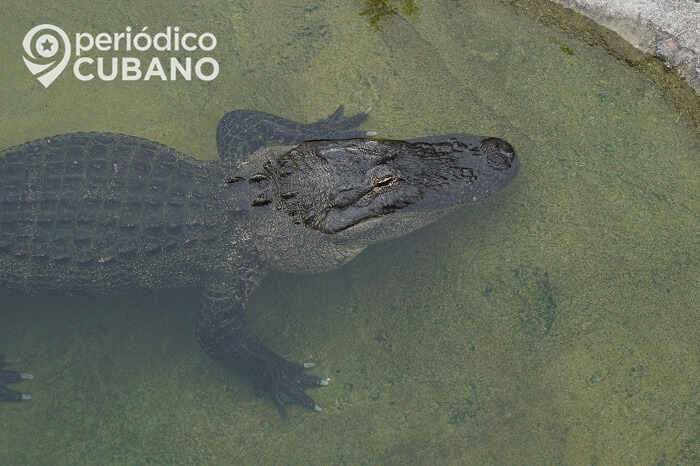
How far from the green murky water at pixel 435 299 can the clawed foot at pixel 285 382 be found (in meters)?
0.09

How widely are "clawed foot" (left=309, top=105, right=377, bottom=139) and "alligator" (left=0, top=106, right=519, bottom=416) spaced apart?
384 mm

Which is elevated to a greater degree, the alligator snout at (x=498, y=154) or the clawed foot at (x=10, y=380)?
the alligator snout at (x=498, y=154)

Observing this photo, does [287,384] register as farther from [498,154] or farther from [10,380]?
[498,154]

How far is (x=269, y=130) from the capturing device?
497 cm

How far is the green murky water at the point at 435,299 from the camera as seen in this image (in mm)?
4367

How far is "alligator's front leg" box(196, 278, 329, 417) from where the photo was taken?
178 inches

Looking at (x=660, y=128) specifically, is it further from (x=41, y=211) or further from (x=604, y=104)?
(x=41, y=211)

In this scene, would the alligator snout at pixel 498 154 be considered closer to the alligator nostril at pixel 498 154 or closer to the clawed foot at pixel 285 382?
the alligator nostril at pixel 498 154

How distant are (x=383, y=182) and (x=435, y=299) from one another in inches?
40.0

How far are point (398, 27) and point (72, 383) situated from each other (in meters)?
3.83

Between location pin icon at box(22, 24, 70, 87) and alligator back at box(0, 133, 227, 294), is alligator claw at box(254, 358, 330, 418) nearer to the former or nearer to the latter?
alligator back at box(0, 133, 227, 294)

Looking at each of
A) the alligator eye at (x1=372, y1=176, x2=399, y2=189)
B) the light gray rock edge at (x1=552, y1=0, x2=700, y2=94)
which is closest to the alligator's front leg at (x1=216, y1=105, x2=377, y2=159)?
the alligator eye at (x1=372, y1=176, x2=399, y2=189)

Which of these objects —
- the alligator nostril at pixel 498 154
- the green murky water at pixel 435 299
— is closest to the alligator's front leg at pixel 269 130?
the green murky water at pixel 435 299

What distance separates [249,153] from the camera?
15.9 ft
